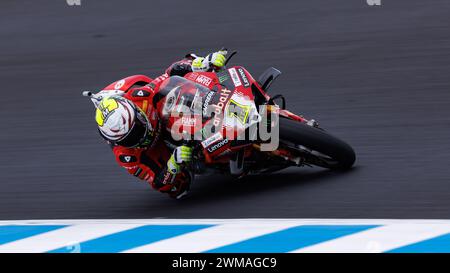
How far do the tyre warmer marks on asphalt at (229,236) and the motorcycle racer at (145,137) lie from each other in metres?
0.38

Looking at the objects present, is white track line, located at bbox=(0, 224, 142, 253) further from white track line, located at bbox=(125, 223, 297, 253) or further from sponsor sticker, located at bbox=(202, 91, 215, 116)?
sponsor sticker, located at bbox=(202, 91, 215, 116)

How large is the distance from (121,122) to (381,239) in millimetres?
1845

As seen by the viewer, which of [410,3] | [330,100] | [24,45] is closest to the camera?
[330,100]

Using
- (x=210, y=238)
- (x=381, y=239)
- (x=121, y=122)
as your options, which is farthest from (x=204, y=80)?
(x=381, y=239)

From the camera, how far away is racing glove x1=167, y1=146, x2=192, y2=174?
5.89 m

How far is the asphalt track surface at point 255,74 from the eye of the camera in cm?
618

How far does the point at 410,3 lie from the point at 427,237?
195 inches

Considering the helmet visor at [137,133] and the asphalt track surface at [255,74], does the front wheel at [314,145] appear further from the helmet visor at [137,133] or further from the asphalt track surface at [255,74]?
the helmet visor at [137,133]

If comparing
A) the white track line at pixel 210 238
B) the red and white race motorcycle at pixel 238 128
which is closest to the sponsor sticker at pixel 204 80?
the red and white race motorcycle at pixel 238 128

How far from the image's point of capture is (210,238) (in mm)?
5531

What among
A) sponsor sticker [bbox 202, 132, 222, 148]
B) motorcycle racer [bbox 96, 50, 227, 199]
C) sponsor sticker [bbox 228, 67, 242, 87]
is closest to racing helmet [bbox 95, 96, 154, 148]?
motorcycle racer [bbox 96, 50, 227, 199]

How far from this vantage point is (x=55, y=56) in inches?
388
